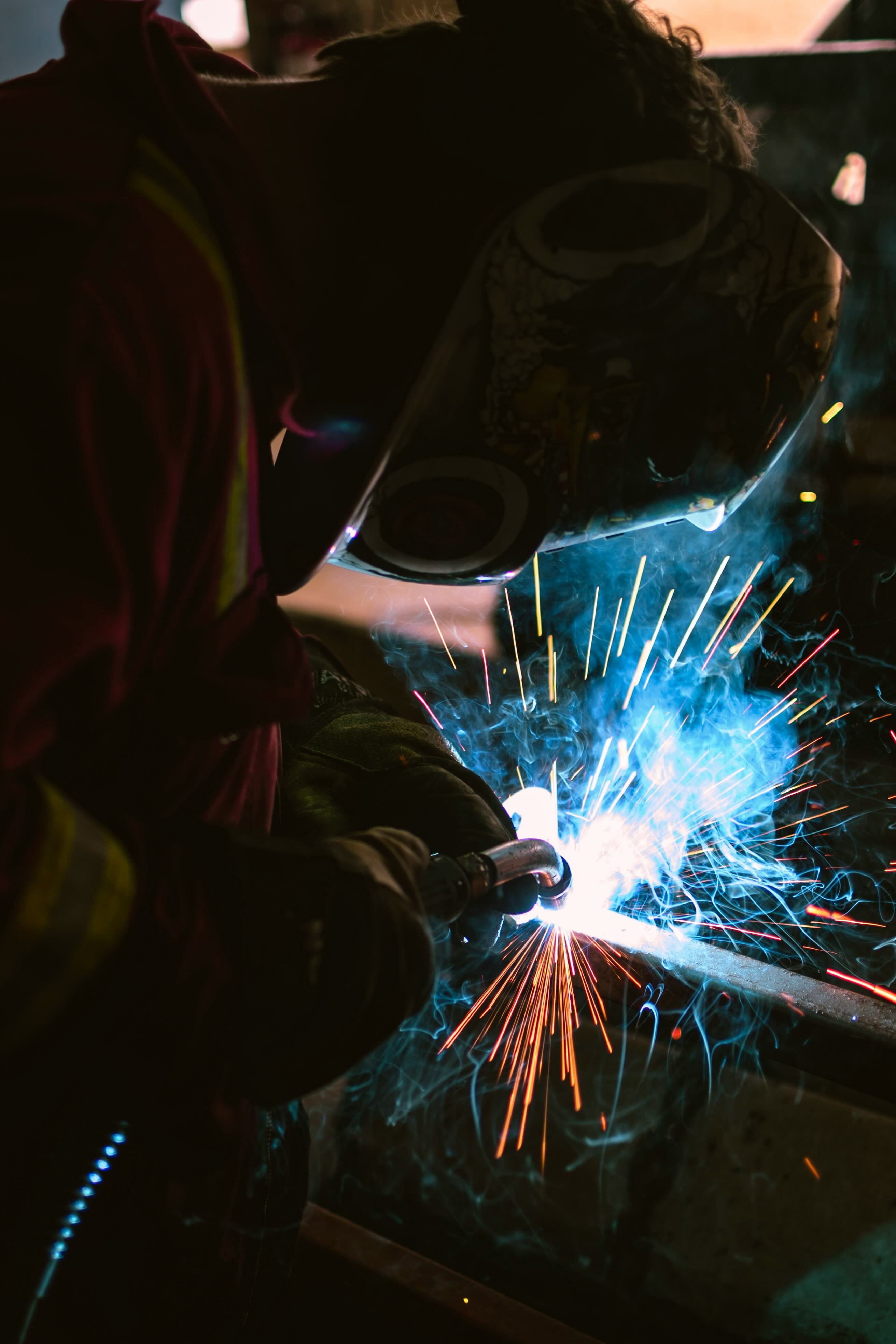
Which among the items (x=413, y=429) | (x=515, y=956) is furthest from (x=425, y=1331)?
(x=413, y=429)

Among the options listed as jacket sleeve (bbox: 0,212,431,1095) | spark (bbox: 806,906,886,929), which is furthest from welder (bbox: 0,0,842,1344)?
spark (bbox: 806,906,886,929)

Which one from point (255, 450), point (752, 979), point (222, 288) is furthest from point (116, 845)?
point (752, 979)

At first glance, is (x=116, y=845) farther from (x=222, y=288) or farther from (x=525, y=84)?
(x=525, y=84)

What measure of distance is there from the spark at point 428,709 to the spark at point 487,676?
21 centimetres

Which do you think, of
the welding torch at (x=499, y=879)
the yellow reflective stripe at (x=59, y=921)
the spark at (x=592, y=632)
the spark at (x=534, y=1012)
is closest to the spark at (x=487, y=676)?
the spark at (x=592, y=632)

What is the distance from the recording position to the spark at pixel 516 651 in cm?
299

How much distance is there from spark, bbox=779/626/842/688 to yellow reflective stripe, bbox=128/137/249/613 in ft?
6.82

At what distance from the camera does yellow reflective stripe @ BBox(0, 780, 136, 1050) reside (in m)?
0.68

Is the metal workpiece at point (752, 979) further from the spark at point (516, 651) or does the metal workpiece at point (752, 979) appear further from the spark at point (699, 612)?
the spark at point (516, 651)

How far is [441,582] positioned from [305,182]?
25.4 inches

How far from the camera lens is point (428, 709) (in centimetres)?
342

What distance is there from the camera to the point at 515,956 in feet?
6.95

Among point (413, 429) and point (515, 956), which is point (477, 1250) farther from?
point (413, 429)

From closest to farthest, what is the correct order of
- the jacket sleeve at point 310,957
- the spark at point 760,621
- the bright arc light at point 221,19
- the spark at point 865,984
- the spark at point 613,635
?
the jacket sleeve at point 310,957 < the spark at point 865,984 < the spark at point 760,621 < the spark at point 613,635 < the bright arc light at point 221,19
